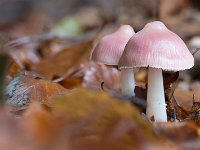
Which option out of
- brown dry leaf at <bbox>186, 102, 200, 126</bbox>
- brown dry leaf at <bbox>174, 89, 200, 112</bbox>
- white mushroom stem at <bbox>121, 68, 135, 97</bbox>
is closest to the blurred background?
brown dry leaf at <bbox>174, 89, 200, 112</bbox>

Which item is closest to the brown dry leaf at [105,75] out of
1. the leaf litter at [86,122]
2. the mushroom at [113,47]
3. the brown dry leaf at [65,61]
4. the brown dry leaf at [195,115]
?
the brown dry leaf at [65,61]

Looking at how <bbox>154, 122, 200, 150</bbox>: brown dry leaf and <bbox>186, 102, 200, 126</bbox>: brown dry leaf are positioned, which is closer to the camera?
<bbox>154, 122, 200, 150</bbox>: brown dry leaf

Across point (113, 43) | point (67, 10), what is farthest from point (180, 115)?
point (67, 10)

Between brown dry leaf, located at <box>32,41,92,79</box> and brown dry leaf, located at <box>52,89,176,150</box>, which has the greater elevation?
brown dry leaf, located at <box>32,41,92,79</box>

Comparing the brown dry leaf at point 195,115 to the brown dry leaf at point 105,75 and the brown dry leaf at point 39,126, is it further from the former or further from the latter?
the brown dry leaf at point 105,75

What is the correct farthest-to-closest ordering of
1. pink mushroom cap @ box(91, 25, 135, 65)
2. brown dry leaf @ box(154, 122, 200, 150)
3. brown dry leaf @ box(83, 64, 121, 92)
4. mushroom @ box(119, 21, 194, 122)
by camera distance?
brown dry leaf @ box(83, 64, 121, 92) < pink mushroom cap @ box(91, 25, 135, 65) < mushroom @ box(119, 21, 194, 122) < brown dry leaf @ box(154, 122, 200, 150)

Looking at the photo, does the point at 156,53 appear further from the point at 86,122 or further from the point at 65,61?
the point at 65,61

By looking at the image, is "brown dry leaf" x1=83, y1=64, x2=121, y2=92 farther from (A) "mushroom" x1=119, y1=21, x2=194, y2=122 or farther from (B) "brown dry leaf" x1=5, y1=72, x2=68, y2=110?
(A) "mushroom" x1=119, y1=21, x2=194, y2=122

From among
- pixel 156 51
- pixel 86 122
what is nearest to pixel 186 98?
pixel 156 51
